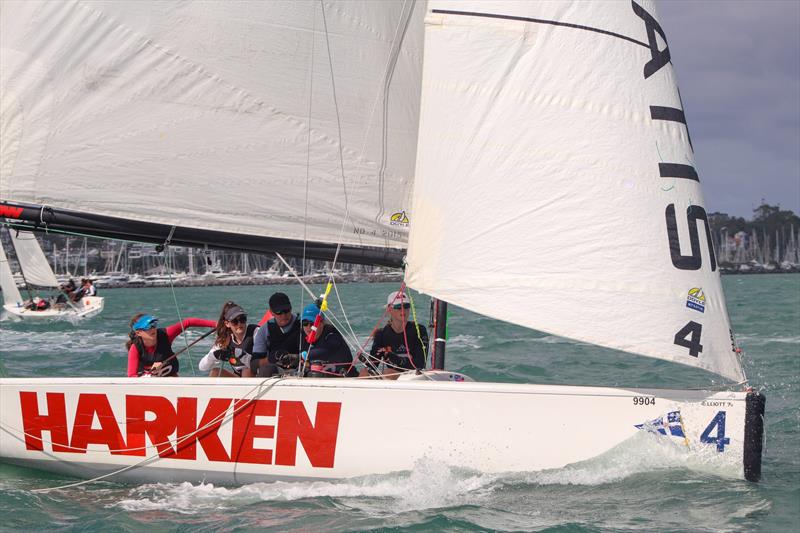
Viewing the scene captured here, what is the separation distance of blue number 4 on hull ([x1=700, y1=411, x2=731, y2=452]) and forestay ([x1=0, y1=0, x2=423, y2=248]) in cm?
243

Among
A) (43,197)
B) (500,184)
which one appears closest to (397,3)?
(500,184)

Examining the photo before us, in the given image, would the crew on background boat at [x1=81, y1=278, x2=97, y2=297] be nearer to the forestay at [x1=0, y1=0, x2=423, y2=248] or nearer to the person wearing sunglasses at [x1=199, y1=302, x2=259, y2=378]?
the person wearing sunglasses at [x1=199, y1=302, x2=259, y2=378]

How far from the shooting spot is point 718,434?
5.20 m

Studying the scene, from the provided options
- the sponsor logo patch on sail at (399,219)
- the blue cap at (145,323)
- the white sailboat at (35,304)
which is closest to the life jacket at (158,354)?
the blue cap at (145,323)

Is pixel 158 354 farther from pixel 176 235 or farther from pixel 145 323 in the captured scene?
pixel 176 235

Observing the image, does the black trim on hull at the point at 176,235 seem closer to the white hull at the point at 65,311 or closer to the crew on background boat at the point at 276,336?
the crew on background boat at the point at 276,336

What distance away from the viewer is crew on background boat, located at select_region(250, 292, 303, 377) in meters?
6.25

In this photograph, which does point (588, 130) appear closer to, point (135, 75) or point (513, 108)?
point (513, 108)

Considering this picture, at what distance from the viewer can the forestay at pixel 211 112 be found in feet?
19.9

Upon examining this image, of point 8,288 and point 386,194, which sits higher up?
point 386,194

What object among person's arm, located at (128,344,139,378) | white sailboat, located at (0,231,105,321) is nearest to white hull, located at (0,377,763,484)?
person's arm, located at (128,344,139,378)

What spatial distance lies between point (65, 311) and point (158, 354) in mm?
21976

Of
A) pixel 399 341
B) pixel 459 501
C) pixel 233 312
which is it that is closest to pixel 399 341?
pixel 399 341

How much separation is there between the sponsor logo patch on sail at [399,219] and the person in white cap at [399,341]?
0.49 metres
